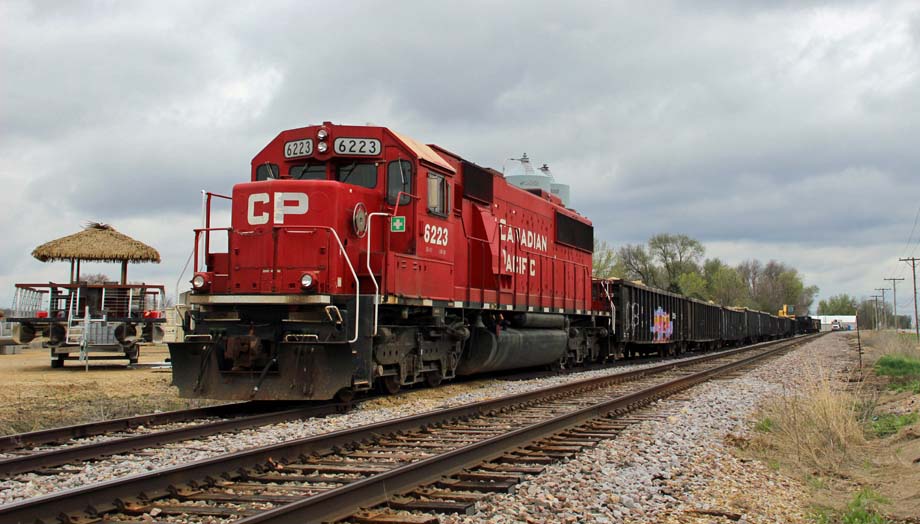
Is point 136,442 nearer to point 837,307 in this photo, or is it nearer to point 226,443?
point 226,443

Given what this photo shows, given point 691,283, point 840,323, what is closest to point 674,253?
point 691,283

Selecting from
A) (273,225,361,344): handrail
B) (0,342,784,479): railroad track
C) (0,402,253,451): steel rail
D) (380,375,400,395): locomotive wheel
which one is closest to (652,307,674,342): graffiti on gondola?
(380,375,400,395): locomotive wheel

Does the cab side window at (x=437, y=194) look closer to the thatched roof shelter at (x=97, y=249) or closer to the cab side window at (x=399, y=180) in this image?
the cab side window at (x=399, y=180)

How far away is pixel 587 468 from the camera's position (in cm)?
638

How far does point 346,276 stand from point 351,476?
4.55m

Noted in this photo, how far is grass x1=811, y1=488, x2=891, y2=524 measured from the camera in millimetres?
5148

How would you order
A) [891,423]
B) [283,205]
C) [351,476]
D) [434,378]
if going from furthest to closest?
[434,378], [283,205], [891,423], [351,476]

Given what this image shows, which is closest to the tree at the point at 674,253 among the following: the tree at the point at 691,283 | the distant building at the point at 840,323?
the tree at the point at 691,283

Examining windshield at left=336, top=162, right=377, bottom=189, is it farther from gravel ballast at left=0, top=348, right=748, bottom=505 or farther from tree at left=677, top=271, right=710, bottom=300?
tree at left=677, top=271, right=710, bottom=300

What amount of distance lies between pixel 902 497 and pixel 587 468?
2.44 metres

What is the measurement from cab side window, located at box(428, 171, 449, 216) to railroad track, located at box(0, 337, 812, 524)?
12.1 ft

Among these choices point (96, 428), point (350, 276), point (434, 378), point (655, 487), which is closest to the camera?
point (655, 487)

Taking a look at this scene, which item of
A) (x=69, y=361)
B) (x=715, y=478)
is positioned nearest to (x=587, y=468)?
(x=715, y=478)

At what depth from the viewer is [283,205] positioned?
1007cm
